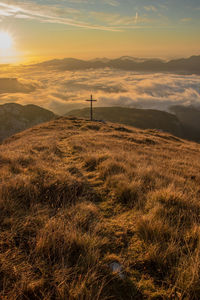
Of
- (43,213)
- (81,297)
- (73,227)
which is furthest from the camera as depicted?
(43,213)

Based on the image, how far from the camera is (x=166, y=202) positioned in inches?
157

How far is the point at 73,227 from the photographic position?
2916mm

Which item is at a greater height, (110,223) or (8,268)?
(8,268)

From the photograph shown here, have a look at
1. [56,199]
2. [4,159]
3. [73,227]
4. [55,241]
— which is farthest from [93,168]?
[55,241]

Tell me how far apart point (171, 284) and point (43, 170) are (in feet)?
14.9

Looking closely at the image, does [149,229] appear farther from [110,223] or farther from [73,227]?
[73,227]

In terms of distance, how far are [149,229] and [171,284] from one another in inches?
38.9

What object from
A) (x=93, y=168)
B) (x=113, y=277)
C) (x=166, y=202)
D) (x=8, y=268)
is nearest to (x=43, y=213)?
(x=8, y=268)

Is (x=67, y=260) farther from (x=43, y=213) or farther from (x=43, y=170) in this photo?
(x=43, y=170)

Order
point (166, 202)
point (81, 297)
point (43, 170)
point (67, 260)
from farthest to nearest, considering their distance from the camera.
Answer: point (43, 170) < point (166, 202) < point (67, 260) < point (81, 297)

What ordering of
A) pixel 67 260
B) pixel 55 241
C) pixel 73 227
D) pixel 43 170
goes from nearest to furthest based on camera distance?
pixel 67 260, pixel 55 241, pixel 73 227, pixel 43 170

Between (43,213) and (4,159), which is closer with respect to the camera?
(43,213)

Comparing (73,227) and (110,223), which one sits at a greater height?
(73,227)

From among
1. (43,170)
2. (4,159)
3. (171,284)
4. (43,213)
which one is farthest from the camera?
(4,159)
